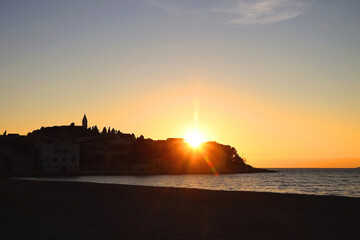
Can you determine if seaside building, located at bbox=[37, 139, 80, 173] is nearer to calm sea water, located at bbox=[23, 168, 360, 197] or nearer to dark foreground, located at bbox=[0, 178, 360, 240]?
calm sea water, located at bbox=[23, 168, 360, 197]

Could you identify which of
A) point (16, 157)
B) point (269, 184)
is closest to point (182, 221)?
point (269, 184)

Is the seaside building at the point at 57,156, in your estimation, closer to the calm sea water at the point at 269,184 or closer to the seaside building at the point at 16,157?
the seaside building at the point at 16,157

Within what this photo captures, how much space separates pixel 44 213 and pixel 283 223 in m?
11.2

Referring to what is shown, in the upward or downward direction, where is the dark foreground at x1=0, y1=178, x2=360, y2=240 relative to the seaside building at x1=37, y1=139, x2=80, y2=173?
downward

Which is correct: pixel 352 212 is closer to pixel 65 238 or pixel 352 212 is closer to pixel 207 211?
pixel 207 211

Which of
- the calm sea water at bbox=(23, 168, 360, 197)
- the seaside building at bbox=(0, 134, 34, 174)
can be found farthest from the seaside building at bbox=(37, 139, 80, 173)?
the calm sea water at bbox=(23, 168, 360, 197)

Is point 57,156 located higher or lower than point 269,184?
higher

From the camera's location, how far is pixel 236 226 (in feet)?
50.4

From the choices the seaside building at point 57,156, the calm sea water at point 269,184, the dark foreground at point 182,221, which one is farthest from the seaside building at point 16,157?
the dark foreground at point 182,221

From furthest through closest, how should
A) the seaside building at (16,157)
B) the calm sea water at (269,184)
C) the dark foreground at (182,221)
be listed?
the seaside building at (16,157) → the calm sea water at (269,184) → the dark foreground at (182,221)

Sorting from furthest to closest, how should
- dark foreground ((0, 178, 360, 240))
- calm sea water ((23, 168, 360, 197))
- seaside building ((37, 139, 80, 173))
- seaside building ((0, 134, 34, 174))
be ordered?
seaside building ((37, 139, 80, 173))
seaside building ((0, 134, 34, 174))
calm sea water ((23, 168, 360, 197))
dark foreground ((0, 178, 360, 240))

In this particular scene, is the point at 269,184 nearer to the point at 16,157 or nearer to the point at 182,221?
the point at 182,221

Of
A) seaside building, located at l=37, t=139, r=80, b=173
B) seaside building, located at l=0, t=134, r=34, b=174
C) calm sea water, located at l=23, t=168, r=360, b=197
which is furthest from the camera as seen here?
seaside building, located at l=37, t=139, r=80, b=173

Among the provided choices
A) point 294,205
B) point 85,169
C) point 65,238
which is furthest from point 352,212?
point 85,169
